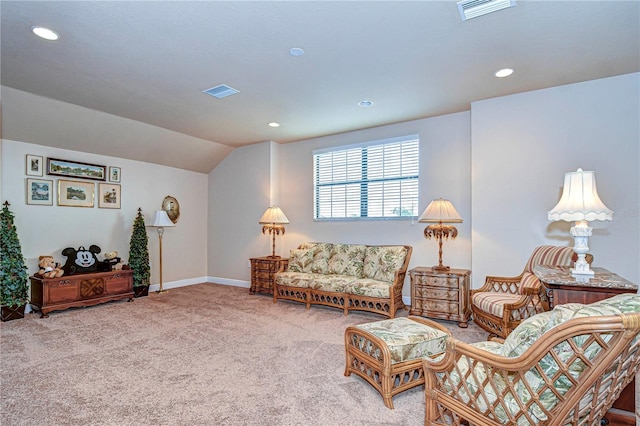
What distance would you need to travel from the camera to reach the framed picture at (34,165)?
4.70m

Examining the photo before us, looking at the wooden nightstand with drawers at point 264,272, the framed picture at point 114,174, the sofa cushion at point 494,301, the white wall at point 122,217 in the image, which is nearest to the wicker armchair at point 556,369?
the sofa cushion at point 494,301

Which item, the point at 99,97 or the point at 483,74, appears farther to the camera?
the point at 99,97

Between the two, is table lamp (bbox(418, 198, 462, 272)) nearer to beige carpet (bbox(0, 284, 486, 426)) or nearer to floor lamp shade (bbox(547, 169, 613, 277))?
beige carpet (bbox(0, 284, 486, 426))

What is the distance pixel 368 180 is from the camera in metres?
5.45

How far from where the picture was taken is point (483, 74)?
3.41 metres

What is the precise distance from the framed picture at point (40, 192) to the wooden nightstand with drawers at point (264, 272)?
316cm

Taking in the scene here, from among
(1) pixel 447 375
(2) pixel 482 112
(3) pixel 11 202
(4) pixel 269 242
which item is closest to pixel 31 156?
(3) pixel 11 202

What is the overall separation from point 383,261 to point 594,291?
2.69m

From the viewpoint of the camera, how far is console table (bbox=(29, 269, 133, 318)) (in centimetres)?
440

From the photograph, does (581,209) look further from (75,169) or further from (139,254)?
(75,169)

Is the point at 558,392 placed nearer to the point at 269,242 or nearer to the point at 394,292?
the point at 394,292

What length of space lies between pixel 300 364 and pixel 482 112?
11.9 feet

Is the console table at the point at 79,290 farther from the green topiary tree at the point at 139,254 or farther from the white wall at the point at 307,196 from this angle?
the white wall at the point at 307,196

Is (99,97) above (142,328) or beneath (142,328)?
above
